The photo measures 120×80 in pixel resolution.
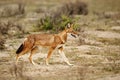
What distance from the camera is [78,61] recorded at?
16641mm

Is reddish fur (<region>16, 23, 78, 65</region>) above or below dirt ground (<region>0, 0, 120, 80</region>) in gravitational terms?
above

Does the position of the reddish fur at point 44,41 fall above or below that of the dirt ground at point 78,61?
above

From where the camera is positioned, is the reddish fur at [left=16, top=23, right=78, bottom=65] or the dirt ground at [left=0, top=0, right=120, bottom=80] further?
the reddish fur at [left=16, top=23, right=78, bottom=65]

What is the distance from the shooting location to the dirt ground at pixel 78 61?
14.2 m

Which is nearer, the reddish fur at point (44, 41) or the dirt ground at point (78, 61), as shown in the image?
the dirt ground at point (78, 61)

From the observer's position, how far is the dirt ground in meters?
14.2

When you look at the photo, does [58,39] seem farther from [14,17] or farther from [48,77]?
[14,17]

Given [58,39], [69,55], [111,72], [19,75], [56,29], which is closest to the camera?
[19,75]

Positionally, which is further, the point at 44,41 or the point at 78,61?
the point at 78,61

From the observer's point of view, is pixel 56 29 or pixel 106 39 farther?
pixel 56 29

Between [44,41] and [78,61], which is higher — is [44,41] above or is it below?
above

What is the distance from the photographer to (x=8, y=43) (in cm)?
2009

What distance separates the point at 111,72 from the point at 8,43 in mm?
6416

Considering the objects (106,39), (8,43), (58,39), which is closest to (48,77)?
(58,39)
